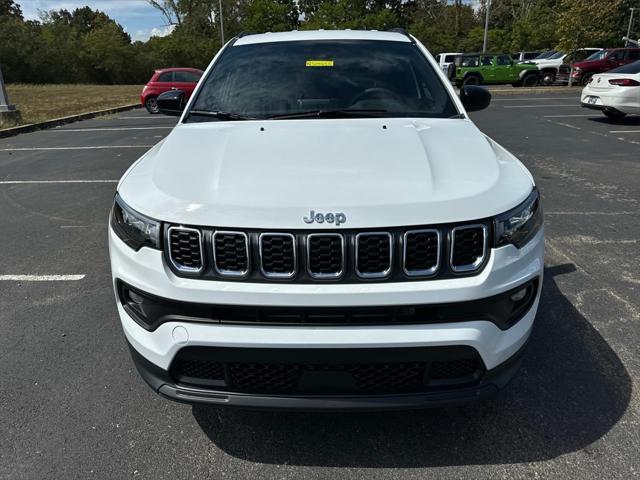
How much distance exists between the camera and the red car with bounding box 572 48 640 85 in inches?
Result: 926

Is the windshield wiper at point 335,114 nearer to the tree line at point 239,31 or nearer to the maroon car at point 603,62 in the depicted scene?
the maroon car at point 603,62

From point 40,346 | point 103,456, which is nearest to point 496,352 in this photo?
point 103,456

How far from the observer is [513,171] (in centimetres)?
237

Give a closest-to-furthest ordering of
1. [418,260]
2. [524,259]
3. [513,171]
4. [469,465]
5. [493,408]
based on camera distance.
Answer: [418,260], [524,259], [469,465], [513,171], [493,408]

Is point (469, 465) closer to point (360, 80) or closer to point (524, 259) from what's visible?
point (524, 259)

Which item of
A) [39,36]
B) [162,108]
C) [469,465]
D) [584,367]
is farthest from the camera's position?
[39,36]

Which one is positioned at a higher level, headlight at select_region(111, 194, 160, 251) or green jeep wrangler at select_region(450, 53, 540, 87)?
headlight at select_region(111, 194, 160, 251)

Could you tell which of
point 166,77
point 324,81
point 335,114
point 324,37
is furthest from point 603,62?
point 335,114

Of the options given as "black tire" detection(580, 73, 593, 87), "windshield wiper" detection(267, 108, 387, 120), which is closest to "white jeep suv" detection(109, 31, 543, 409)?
"windshield wiper" detection(267, 108, 387, 120)

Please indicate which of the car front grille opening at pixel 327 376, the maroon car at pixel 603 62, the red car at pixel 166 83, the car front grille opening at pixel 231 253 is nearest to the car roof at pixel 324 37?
the car front grille opening at pixel 231 253

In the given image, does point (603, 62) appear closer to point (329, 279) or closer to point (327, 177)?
point (327, 177)

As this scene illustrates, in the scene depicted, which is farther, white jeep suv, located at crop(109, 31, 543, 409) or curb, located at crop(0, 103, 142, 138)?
curb, located at crop(0, 103, 142, 138)

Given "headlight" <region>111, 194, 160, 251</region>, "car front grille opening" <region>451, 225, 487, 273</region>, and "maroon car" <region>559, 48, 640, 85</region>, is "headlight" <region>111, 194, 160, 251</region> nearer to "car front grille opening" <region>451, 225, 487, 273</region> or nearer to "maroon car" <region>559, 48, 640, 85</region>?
"car front grille opening" <region>451, 225, 487, 273</region>

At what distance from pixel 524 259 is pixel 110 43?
46.6 m
